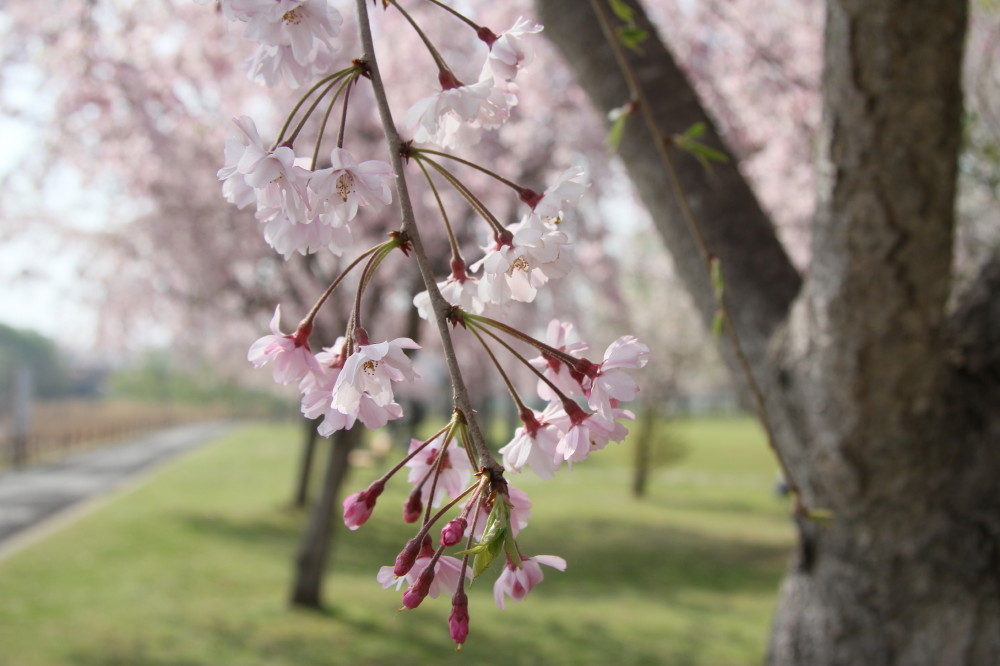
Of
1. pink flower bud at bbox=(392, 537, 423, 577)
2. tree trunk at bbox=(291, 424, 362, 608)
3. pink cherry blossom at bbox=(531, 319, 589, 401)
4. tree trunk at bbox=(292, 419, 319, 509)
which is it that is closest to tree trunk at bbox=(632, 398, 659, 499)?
tree trunk at bbox=(292, 419, 319, 509)

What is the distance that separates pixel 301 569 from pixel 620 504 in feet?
27.5

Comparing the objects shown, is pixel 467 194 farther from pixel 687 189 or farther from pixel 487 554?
pixel 687 189

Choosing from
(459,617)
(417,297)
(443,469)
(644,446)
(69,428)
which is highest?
(69,428)

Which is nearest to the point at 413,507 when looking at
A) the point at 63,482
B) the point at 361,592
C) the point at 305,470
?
the point at 361,592

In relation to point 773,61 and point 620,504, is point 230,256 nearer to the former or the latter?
point 773,61

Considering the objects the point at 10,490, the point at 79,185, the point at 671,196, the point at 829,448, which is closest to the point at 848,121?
the point at 671,196

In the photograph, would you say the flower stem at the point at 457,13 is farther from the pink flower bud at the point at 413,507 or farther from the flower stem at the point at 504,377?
the pink flower bud at the point at 413,507

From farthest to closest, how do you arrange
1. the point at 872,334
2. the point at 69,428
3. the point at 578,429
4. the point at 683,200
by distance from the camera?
the point at 69,428 < the point at 872,334 < the point at 683,200 < the point at 578,429

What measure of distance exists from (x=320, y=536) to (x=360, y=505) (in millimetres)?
7021

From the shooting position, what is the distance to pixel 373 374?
708mm

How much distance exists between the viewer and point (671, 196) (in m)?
2.56

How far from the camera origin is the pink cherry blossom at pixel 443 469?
28.7 inches

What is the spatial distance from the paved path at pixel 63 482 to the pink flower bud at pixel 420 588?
10231 millimetres

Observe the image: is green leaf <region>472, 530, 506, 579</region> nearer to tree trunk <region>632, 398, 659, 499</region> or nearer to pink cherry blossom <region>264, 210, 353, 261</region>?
pink cherry blossom <region>264, 210, 353, 261</region>
